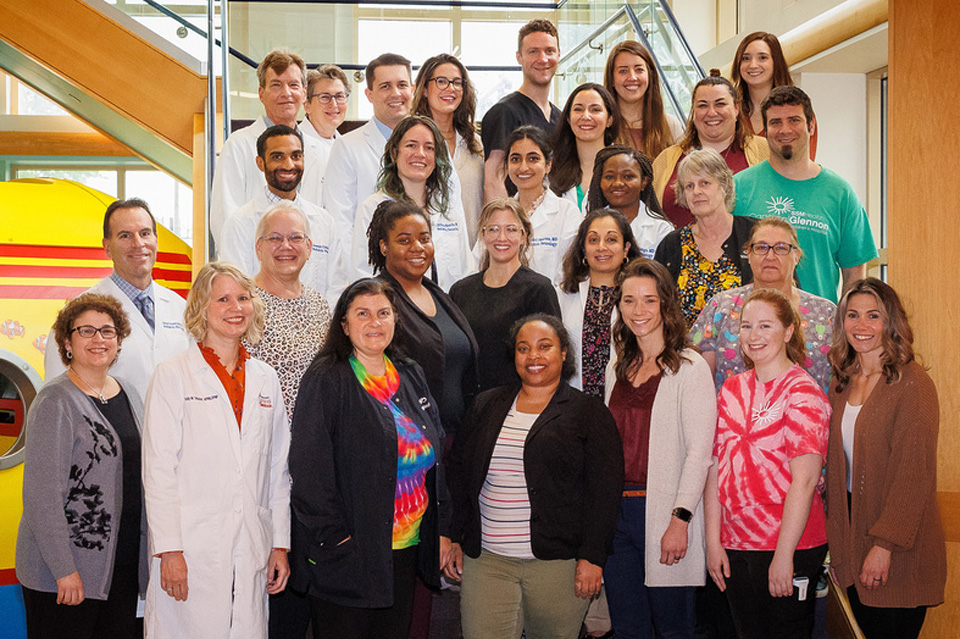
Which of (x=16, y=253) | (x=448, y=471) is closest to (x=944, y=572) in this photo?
(x=448, y=471)

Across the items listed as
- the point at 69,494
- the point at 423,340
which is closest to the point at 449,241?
the point at 423,340

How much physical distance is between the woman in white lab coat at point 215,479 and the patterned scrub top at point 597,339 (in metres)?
1.27

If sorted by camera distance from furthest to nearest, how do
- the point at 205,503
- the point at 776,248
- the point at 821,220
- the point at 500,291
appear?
1. the point at 821,220
2. the point at 500,291
3. the point at 776,248
4. the point at 205,503

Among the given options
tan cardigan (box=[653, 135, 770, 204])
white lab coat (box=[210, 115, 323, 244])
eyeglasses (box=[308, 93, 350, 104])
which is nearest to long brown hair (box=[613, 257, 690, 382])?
tan cardigan (box=[653, 135, 770, 204])

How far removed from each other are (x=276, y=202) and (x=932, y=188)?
280 cm

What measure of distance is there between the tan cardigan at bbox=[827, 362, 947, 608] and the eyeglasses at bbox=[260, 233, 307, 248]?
2.17 metres

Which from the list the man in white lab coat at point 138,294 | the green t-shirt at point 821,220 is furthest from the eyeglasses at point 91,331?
the green t-shirt at point 821,220

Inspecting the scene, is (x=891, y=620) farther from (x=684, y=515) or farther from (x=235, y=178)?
(x=235, y=178)

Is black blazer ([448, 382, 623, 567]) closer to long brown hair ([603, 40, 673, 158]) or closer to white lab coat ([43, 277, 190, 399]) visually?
white lab coat ([43, 277, 190, 399])

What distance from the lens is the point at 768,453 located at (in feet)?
10.4

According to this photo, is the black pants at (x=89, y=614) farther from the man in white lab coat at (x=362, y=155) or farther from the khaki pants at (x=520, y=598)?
the man in white lab coat at (x=362, y=155)

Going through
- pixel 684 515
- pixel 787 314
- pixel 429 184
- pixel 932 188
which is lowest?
pixel 684 515

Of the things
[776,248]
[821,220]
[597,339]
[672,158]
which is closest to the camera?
[776,248]

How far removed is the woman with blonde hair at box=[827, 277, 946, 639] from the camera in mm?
3152
